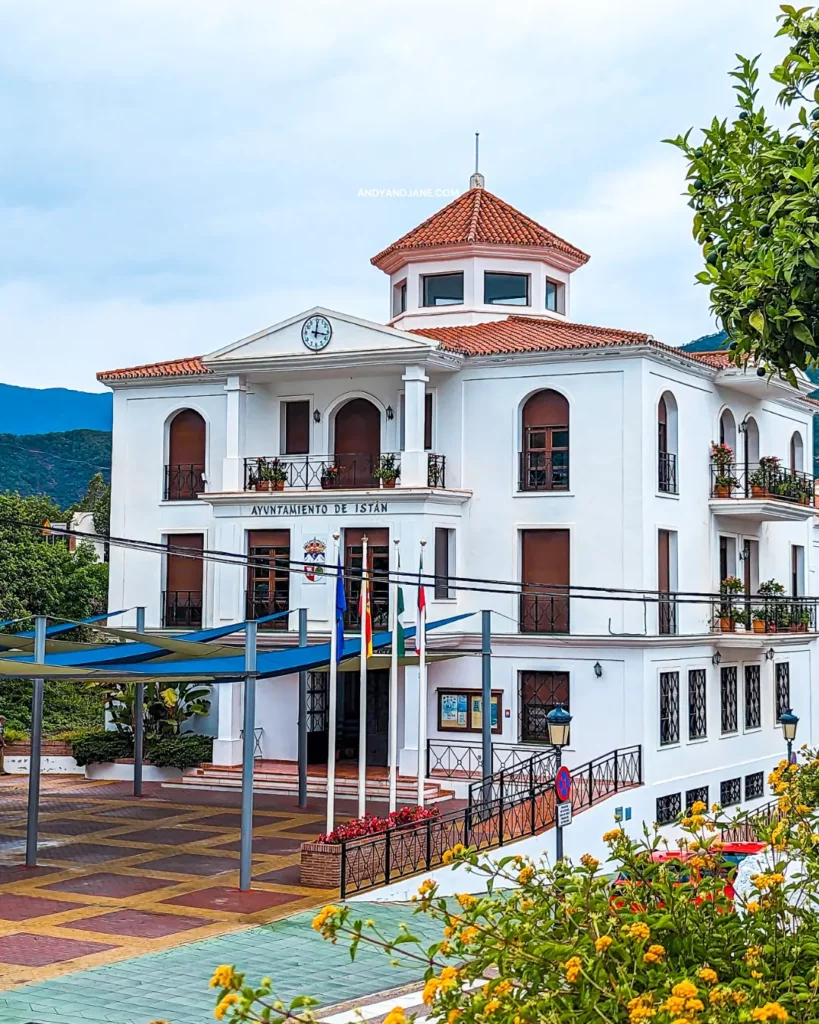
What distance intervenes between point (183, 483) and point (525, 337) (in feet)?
31.0

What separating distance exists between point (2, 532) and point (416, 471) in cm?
2609

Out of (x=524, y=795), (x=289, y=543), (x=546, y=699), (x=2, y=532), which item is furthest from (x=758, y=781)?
(x=2, y=532)

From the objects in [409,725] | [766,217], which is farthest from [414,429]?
[766,217]

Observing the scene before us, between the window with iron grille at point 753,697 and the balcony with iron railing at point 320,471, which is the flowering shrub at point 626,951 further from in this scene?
the window with iron grille at point 753,697

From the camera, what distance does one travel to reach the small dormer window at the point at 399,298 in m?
38.6

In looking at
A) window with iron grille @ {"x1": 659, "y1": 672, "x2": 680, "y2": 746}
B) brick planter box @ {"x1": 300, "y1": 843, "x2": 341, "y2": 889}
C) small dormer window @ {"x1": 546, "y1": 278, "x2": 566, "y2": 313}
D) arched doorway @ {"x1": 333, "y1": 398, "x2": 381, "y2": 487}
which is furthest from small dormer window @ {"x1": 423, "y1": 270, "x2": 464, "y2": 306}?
brick planter box @ {"x1": 300, "y1": 843, "x2": 341, "y2": 889}

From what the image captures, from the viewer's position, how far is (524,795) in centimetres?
2698

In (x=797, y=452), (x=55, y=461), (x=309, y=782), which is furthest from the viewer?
(x=55, y=461)

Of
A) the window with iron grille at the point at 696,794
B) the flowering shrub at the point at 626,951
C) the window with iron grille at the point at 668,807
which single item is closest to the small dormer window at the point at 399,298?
the window with iron grille at the point at 696,794

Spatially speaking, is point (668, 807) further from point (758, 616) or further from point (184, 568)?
point (184, 568)

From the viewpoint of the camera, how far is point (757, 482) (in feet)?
114

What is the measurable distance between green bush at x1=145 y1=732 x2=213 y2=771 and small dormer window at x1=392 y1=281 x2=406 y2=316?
13.0 metres

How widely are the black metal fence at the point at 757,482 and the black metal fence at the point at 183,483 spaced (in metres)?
12.8

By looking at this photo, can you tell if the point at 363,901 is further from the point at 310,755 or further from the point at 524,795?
the point at 310,755
